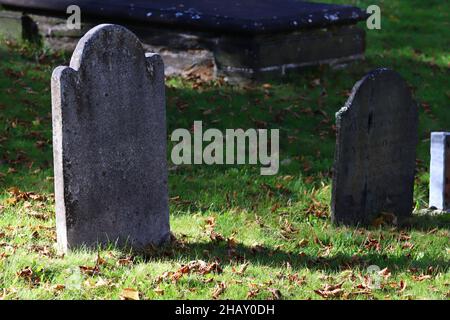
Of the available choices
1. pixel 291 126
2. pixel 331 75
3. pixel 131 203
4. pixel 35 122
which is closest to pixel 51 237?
pixel 131 203

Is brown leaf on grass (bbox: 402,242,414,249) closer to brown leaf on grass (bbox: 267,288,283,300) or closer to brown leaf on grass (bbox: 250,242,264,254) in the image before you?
brown leaf on grass (bbox: 250,242,264,254)

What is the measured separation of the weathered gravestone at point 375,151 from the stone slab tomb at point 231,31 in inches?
147

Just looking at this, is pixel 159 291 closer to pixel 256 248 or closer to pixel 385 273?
pixel 256 248

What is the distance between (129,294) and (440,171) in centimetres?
370

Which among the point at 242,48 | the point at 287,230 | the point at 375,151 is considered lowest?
the point at 287,230

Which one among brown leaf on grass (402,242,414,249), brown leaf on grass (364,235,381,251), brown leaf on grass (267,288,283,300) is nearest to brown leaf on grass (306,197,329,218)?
brown leaf on grass (364,235,381,251)

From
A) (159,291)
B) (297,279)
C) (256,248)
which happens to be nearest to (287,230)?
(256,248)

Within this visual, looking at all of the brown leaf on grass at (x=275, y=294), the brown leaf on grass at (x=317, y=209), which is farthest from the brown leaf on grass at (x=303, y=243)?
the brown leaf on grass at (x=275, y=294)

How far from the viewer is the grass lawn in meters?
6.29

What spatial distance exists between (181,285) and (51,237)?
1.44 meters

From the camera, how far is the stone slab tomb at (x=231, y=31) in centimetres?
1196

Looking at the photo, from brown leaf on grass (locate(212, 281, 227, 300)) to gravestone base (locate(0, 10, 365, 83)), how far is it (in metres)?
6.00

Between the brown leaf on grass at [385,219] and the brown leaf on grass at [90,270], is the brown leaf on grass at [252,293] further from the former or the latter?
the brown leaf on grass at [385,219]

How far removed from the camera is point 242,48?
39.2 feet
